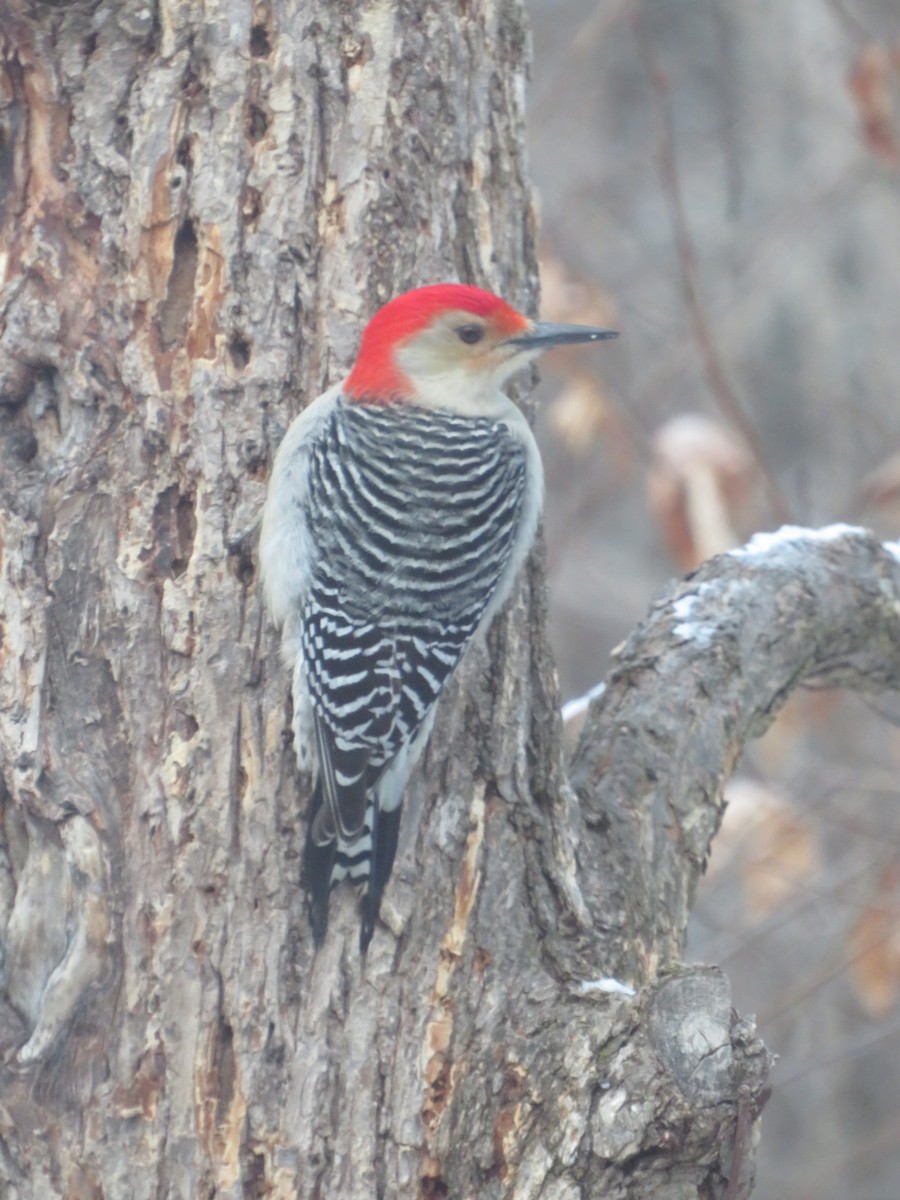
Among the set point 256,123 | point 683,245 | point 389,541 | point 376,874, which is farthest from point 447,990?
point 683,245

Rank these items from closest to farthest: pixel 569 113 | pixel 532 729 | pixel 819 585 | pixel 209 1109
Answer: pixel 209 1109
pixel 532 729
pixel 819 585
pixel 569 113

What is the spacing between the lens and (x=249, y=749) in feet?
9.86

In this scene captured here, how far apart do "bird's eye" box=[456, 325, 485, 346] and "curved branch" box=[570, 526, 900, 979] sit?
82cm

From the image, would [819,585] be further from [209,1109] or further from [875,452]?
[875,452]

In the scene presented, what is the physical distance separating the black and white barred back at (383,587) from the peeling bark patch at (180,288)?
0.37 m

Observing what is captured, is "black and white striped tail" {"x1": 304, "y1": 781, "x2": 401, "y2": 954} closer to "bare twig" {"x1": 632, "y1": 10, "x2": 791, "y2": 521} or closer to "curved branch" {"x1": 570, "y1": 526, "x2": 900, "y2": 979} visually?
"curved branch" {"x1": 570, "y1": 526, "x2": 900, "y2": 979}

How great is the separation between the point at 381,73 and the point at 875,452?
5322 millimetres

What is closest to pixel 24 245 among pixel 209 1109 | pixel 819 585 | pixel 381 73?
pixel 381 73

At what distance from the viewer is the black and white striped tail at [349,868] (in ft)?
9.48

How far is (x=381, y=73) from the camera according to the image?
3246 millimetres

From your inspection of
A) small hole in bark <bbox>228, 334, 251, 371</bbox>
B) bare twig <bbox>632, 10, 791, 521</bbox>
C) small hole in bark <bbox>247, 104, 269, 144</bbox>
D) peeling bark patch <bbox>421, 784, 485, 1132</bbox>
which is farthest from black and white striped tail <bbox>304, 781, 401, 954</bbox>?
bare twig <bbox>632, 10, 791, 521</bbox>

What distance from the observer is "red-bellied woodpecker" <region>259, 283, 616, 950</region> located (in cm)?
301

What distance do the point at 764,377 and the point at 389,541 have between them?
625 centimetres

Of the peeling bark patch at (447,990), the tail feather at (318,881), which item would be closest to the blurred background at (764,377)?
the peeling bark patch at (447,990)
